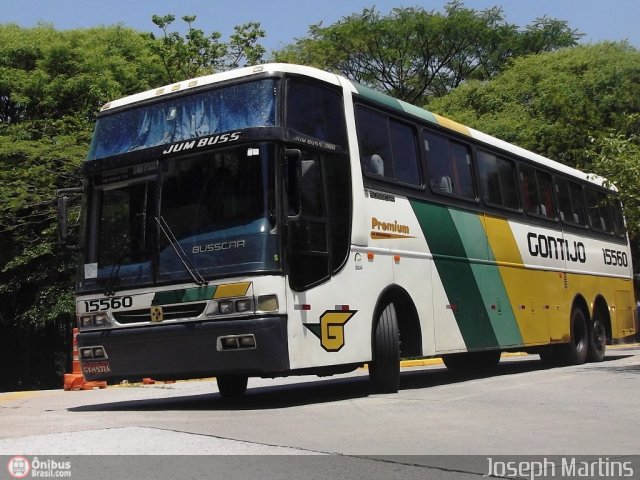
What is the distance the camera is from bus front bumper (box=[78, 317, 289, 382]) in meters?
8.96

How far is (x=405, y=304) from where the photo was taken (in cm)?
1132

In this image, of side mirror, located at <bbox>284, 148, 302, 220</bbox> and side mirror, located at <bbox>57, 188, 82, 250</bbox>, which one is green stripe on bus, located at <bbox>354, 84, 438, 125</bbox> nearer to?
side mirror, located at <bbox>284, 148, 302, 220</bbox>

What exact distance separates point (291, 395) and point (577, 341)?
729 centimetres

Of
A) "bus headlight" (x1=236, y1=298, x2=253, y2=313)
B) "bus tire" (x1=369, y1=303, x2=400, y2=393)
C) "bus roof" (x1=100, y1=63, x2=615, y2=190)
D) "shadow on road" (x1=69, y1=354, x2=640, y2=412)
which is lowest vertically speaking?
"shadow on road" (x1=69, y1=354, x2=640, y2=412)

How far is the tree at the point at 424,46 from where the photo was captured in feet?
147

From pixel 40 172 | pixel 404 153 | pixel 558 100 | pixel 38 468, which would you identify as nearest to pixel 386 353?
pixel 404 153

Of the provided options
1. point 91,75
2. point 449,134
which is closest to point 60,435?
point 449,134

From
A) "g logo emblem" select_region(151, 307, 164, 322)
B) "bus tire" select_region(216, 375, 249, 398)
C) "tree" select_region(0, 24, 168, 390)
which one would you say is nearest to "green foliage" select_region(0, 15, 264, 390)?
"tree" select_region(0, 24, 168, 390)

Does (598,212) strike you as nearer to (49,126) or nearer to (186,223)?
(186,223)

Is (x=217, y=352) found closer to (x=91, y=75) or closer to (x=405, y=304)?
(x=405, y=304)

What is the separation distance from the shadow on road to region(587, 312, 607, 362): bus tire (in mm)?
1635

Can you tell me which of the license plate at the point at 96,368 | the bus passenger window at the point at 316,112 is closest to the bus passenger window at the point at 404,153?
the bus passenger window at the point at 316,112

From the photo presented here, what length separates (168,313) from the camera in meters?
9.45

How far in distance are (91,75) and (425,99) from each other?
22.1m
